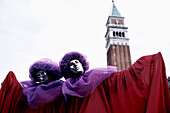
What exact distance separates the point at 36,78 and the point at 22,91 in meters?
0.24

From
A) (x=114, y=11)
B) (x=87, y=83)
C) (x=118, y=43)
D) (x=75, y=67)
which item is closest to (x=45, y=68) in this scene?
(x=75, y=67)

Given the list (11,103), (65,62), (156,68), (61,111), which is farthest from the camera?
(65,62)

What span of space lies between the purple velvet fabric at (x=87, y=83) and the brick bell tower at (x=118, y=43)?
22247 millimetres

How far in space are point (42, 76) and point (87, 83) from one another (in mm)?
701

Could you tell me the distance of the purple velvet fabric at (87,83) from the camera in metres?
1.73

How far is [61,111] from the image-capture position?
1.87m

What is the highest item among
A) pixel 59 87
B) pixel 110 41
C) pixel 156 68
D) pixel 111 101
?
pixel 110 41

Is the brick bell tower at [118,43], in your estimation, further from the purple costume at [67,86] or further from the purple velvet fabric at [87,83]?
the purple velvet fabric at [87,83]

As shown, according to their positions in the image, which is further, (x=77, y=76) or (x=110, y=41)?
(x=110, y=41)

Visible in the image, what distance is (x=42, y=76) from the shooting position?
2111 millimetres

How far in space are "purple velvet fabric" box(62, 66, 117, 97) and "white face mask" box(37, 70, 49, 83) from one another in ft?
1.30

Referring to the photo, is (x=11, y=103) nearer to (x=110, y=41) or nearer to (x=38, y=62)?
(x=38, y=62)

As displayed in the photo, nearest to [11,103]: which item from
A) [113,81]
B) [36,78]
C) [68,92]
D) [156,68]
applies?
[36,78]

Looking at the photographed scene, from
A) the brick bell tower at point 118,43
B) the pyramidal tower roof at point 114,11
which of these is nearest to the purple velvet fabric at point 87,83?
the brick bell tower at point 118,43
